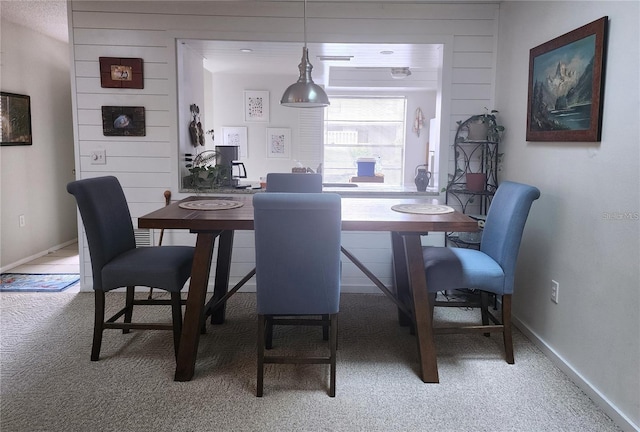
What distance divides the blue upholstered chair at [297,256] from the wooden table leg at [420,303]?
0.46 meters

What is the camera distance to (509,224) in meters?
2.63

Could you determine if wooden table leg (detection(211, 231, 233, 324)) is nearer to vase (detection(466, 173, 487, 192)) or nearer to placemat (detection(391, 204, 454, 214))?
placemat (detection(391, 204, 454, 214))

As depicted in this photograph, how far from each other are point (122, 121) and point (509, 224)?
9.79 feet

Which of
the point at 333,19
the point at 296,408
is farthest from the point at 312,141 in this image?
the point at 296,408

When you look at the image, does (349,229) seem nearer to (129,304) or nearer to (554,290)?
(554,290)

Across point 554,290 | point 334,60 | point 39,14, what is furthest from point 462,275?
point 39,14

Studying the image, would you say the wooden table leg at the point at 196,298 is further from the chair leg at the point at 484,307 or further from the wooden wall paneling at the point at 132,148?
the chair leg at the point at 484,307

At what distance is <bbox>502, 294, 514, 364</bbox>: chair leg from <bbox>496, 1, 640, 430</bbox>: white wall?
0.86ft

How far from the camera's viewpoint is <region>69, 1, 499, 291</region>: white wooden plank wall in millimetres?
3672

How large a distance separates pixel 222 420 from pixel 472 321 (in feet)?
6.41

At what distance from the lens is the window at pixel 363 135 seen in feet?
25.8

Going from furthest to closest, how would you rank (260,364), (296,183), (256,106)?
1. (256,106)
2. (296,183)
3. (260,364)

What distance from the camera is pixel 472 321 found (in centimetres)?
335

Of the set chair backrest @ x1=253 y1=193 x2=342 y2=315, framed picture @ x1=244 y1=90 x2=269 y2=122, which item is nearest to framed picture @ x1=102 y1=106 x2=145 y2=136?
chair backrest @ x1=253 y1=193 x2=342 y2=315
